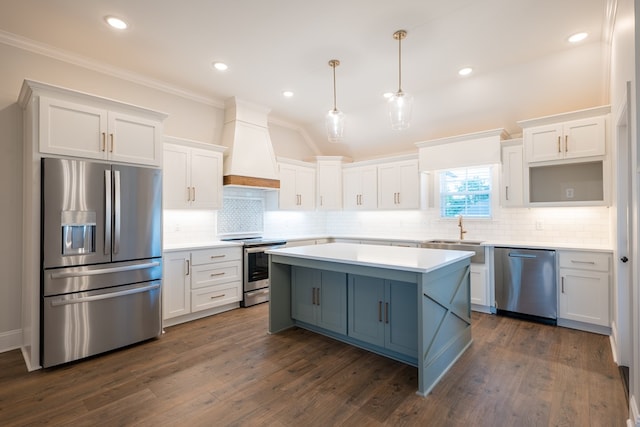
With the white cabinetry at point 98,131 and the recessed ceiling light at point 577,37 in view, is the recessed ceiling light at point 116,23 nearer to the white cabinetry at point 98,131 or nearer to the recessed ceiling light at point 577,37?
the white cabinetry at point 98,131

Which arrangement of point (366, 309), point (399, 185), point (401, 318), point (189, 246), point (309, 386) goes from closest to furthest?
point (309, 386) → point (401, 318) → point (366, 309) → point (189, 246) → point (399, 185)

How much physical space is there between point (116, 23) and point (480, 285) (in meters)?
5.01

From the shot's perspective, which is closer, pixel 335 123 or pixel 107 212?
pixel 107 212

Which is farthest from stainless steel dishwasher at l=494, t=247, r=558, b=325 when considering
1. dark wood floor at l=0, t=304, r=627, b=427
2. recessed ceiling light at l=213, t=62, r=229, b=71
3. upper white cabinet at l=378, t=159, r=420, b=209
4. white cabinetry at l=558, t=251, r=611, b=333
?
recessed ceiling light at l=213, t=62, r=229, b=71

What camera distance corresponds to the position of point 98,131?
118 inches

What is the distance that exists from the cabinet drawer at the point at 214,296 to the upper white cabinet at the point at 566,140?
14.0 ft

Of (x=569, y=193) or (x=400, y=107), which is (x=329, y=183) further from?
(x=569, y=193)

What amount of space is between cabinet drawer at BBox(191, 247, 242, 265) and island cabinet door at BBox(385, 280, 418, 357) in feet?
7.81

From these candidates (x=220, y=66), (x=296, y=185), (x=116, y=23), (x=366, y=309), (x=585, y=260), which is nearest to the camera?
(x=116, y=23)

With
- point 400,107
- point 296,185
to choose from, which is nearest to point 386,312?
point 400,107

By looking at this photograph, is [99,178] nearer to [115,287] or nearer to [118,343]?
[115,287]

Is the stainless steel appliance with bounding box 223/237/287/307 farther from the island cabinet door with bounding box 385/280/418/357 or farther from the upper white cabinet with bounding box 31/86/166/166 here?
the island cabinet door with bounding box 385/280/418/357

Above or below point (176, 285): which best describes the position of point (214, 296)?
below

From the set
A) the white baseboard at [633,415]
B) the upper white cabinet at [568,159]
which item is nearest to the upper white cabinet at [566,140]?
the upper white cabinet at [568,159]
